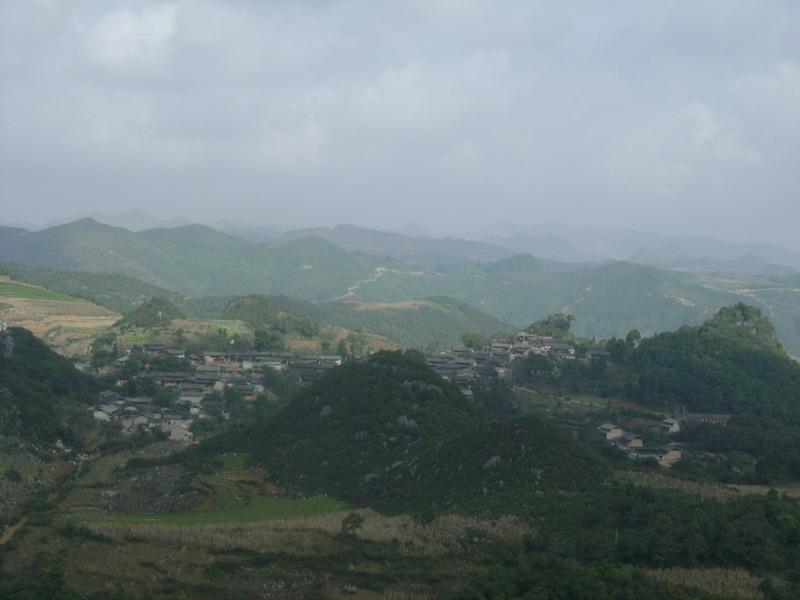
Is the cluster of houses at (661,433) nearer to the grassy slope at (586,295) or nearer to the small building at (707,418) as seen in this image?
the small building at (707,418)

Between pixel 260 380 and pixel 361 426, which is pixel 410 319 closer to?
pixel 260 380

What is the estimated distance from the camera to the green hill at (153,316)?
77.8m

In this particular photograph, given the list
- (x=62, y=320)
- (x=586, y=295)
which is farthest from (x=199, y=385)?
(x=586, y=295)

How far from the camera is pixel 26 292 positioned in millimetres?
95688

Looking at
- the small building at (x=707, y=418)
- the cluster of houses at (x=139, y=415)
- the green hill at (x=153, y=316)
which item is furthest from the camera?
the green hill at (x=153, y=316)

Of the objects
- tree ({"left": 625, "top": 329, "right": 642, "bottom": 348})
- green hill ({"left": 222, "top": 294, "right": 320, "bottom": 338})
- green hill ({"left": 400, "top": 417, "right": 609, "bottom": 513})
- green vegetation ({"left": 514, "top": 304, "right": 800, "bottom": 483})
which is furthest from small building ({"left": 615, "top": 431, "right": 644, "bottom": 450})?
green hill ({"left": 222, "top": 294, "right": 320, "bottom": 338})


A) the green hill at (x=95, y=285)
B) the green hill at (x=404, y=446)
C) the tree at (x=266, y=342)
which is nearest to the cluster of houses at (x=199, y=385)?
the tree at (x=266, y=342)

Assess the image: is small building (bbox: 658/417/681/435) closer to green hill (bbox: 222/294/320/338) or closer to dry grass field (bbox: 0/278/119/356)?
green hill (bbox: 222/294/320/338)

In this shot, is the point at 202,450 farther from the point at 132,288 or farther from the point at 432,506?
the point at 132,288

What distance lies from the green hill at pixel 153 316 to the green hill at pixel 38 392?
72.6ft

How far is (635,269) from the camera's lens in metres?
161

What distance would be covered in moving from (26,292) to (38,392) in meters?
52.5

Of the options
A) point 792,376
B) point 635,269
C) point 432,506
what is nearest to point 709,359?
point 792,376

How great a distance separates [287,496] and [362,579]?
1176 cm
